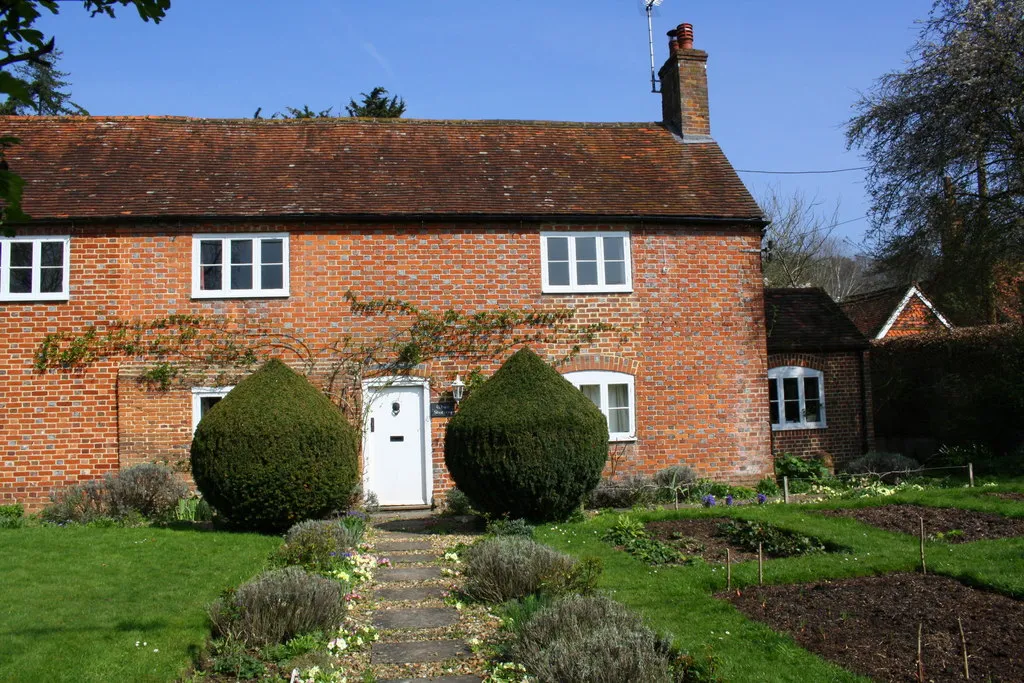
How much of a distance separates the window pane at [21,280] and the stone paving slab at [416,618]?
1022 centimetres

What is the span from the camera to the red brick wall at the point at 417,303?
48.0 ft

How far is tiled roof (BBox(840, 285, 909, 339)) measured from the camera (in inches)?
981

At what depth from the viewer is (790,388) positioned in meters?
18.4

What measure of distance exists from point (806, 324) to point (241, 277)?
460 inches

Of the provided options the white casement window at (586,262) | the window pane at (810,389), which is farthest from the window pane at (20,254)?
the window pane at (810,389)

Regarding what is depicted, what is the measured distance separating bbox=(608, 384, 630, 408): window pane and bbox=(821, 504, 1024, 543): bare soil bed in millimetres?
4784

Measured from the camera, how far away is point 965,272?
18.7m

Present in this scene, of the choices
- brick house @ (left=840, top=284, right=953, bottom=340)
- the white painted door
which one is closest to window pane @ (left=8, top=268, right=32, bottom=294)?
the white painted door

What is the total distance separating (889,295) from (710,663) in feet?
73.6

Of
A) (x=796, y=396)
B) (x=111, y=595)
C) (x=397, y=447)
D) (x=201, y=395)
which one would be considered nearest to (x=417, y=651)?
(x=111, y=595)

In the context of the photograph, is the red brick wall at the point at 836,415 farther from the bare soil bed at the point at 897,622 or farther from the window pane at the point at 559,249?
the bare soil bed at the point at 897,622

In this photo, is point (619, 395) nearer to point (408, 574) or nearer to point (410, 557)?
point (410, 557)

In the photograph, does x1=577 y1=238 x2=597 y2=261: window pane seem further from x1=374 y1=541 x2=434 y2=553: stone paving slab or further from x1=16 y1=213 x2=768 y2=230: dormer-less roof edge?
x1=374 y1=541 x2=434 y2=553: stone paving slab

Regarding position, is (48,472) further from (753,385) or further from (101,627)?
(753,385)
